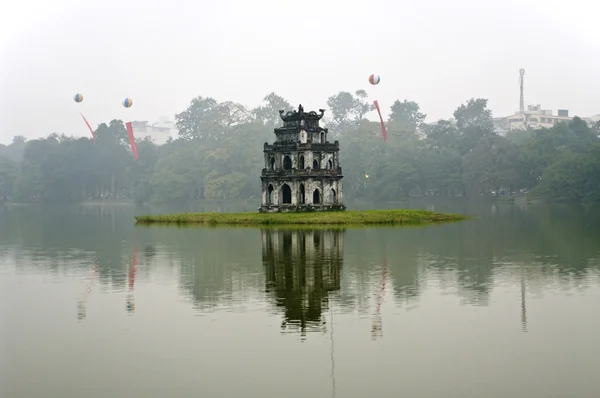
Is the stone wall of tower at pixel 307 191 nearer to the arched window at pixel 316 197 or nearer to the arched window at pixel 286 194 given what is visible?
the arched window at pixel 316 197

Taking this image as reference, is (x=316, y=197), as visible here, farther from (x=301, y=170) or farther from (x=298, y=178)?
(x=301, y=170)

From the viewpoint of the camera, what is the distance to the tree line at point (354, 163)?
139625 millimetres

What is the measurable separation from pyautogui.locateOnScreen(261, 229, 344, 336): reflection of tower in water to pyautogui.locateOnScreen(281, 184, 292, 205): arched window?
2150 cm

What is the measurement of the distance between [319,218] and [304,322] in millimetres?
46506

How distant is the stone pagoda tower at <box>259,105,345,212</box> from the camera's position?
80750 millimetres

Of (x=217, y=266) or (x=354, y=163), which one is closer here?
(x=217, y=266)

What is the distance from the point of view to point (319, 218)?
7231cm

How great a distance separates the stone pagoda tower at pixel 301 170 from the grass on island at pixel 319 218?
400 centimetres

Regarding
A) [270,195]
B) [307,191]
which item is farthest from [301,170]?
[270,195]

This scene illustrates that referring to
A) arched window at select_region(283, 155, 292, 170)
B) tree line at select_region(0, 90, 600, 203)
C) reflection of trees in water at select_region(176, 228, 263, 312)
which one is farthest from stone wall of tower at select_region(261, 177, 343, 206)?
tree line at select_region(0, 90, 600, 203)

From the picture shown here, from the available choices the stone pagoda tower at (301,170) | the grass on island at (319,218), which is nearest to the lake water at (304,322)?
the grass on island at (319,218)

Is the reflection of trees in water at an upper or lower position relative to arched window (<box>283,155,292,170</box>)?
lower

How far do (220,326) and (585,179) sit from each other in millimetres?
108014

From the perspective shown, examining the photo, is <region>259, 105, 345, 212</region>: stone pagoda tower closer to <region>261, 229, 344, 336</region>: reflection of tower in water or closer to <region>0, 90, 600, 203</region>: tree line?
<region>261, 229, 344, 336</region>: reflection of tower in water
